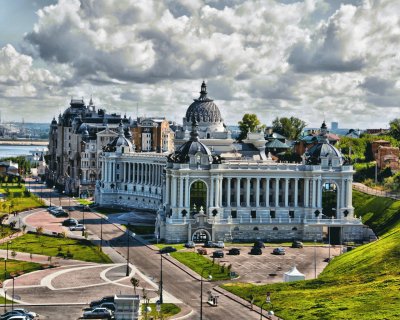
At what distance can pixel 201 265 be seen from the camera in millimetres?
112312

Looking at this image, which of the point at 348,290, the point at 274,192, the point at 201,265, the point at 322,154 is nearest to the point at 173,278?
the point at 201,265

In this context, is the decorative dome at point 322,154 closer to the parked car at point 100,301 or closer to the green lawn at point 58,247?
the green lawn at point 58,247

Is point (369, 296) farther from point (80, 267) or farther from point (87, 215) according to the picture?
point (87, 215)

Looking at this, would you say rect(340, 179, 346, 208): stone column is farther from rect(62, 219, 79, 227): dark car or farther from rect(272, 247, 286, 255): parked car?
rect(62, 219, 79, 227): dark car

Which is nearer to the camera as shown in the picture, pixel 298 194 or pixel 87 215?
pixel 298 194

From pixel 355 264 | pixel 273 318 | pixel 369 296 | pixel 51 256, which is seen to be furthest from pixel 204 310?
pixel 51 256

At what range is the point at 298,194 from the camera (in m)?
148

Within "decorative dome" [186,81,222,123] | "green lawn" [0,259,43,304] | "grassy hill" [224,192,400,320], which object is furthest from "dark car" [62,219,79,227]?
"grassy hill" [224,192,400,320]

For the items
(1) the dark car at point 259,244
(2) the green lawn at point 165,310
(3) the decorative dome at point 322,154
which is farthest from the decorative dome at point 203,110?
(2) the green lawn at point 165,310

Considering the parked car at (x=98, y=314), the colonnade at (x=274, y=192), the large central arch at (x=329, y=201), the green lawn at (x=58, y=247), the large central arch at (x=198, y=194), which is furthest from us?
the large central arch at (x=329, y=201)

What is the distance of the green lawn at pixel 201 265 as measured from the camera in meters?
105

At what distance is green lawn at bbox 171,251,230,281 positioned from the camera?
105375 millimetres

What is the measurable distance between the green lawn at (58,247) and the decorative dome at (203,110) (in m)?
56.6

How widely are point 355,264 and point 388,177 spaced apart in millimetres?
82246
